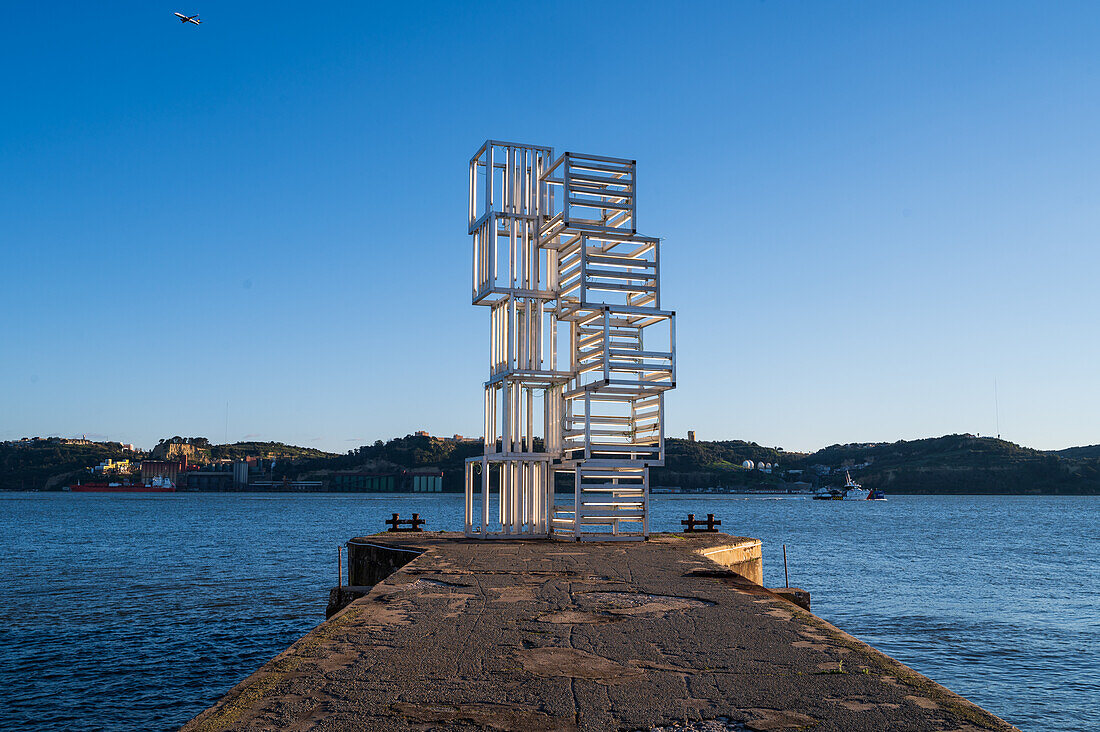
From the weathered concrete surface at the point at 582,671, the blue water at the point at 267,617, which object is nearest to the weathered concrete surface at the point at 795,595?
the weathered concrete surface at the point at 582,671

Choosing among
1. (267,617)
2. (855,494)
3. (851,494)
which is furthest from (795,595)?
(855,494)

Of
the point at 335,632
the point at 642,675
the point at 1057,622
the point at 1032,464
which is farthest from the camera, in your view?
the point at 1032,464

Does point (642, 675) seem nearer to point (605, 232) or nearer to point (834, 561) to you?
point (605, 232)

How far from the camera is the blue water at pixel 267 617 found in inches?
664

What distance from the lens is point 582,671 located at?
6559 mm

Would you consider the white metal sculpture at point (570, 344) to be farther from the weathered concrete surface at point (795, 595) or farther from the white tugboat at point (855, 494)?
the white tugboat at point (855, 494)

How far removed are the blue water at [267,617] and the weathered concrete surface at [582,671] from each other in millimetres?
8849

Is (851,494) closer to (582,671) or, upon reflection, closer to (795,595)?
(795,595)

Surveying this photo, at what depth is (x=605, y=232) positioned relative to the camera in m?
19.5

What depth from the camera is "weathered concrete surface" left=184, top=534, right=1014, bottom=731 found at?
532 centimetres

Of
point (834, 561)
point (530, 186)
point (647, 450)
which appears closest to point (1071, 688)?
point (647, 450)

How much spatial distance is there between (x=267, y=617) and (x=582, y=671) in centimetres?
2206

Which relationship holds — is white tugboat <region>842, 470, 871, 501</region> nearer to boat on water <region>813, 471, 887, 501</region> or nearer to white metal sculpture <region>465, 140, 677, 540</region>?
boat on water <region>813, 471, 887, 501</region>

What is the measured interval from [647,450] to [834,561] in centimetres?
3279
